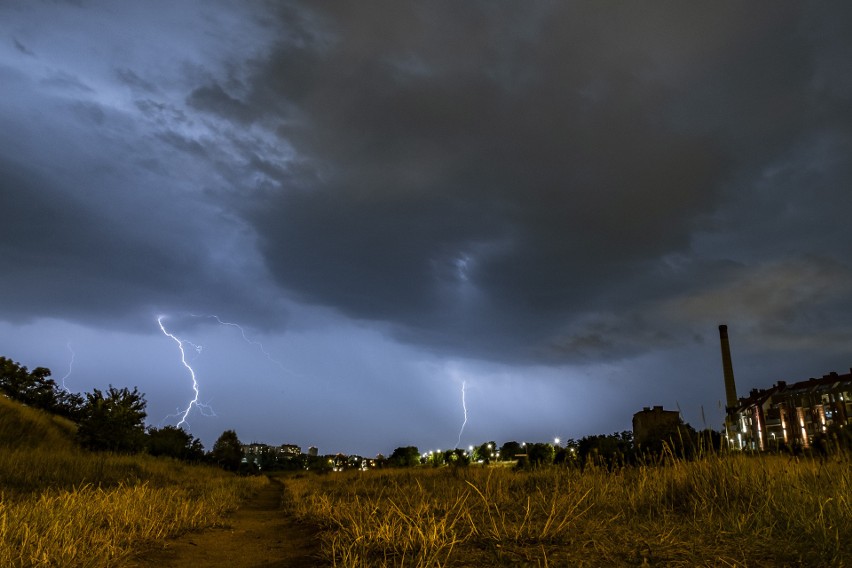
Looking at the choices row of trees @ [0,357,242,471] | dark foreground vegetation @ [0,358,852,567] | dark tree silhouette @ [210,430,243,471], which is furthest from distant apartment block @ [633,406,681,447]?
dark tree silhouette @ [210,430,243,471]

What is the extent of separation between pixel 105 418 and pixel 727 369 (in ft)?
309

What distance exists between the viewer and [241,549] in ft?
24.5

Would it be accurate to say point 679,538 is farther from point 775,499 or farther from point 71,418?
point 71,418

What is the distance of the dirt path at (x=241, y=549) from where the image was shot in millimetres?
6047

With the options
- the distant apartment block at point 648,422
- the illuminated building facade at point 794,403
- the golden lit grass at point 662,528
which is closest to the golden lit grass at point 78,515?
the golden lit grass at point 662,528

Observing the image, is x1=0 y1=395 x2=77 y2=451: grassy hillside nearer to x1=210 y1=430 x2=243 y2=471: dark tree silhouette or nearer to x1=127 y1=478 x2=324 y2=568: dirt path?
x1=127 y1=478 x2=324 y2=568: dirt path

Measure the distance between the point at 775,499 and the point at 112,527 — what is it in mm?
8004

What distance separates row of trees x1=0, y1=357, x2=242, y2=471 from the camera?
991 inches

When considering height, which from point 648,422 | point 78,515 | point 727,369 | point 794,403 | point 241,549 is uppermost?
point 727,369

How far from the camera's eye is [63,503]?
770 centimetres

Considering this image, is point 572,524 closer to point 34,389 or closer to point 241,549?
point 241,549

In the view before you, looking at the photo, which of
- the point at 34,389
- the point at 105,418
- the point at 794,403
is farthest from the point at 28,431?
the point at 794,403

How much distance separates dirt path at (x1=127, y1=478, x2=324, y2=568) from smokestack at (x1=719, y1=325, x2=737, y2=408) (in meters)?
96.0

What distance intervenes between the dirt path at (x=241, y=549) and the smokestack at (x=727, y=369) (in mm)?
95990
